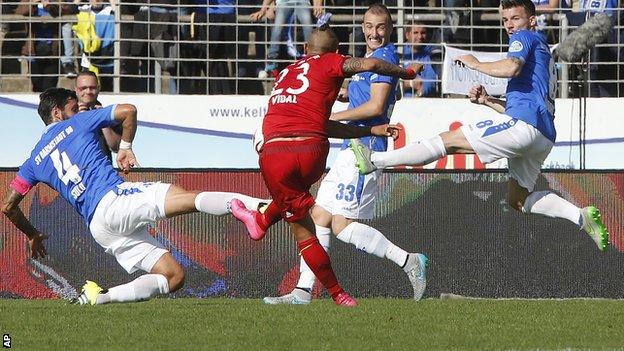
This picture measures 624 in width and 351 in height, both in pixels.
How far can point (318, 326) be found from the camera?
929cm

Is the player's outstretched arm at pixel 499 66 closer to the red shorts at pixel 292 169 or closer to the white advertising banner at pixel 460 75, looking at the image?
the red shorts at pixel 292 169

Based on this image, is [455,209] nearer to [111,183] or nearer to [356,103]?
[356,103]

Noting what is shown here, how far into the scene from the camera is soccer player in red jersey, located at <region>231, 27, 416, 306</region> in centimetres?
1027

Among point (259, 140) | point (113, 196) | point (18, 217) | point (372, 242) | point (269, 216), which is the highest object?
point (259, 140)

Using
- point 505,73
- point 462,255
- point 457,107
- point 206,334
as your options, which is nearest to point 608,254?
point 462,255

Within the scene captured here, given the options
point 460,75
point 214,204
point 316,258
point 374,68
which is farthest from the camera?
point 460,75

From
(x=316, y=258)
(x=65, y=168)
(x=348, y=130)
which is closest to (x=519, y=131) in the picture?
(x=348, y=130)

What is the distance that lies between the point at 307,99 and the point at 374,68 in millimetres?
658

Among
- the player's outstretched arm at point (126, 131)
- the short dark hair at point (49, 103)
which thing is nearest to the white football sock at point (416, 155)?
the player's outstretched arm at point (126, 131)

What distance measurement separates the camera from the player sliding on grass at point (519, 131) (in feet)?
36.2

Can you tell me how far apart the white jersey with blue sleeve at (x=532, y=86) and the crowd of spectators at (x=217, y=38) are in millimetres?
5432

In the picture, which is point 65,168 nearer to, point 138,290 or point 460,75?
point 138,290

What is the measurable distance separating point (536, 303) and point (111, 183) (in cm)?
384

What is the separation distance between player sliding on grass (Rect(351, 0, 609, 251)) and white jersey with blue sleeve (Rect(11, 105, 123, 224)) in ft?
6.72
